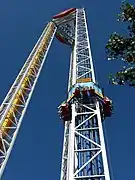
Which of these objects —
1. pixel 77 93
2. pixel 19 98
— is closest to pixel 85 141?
pixel 77 93

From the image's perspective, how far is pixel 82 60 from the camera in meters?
37.8

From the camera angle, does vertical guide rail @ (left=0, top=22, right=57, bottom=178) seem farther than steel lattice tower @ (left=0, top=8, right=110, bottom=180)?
Yes

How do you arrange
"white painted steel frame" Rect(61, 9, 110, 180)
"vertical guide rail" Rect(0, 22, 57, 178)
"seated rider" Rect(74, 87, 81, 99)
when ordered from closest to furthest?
"white painted steel frame" Rect(61, 9, 110, 180) → "vertical guide rail" Rect(0, 22, 57, 178) → "seated rider" Rect(74, 87, 81, 99)

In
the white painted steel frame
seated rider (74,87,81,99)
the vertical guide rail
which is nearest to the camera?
the white painted steel frame

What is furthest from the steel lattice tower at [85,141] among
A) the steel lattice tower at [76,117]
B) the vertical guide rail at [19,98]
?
the vertical guide rail at [19,98]

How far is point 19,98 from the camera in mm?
31156

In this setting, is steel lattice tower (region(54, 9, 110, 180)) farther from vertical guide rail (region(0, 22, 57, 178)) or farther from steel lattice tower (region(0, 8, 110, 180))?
vertical guide rail (region(0, 22, 57, 178))

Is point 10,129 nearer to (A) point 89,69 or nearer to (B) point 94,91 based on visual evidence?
(B) point 94,91

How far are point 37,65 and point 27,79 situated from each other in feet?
13.8

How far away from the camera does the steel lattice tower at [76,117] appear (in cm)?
2445

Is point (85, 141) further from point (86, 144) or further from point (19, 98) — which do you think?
point (19, 98)

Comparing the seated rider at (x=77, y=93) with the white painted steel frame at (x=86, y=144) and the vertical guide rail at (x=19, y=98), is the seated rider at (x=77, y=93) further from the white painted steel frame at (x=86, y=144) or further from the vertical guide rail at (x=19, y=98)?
the vertical guide rail at (x=19, y=98)

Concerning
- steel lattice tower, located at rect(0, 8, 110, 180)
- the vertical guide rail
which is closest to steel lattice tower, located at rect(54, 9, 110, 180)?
steel lattice tower, located at rect(0, 8, 110, 180)

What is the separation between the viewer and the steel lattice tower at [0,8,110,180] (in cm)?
2445
